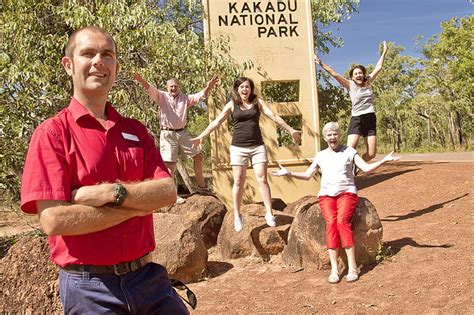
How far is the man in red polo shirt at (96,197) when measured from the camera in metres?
1.79

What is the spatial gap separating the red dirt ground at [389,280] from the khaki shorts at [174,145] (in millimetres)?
1568

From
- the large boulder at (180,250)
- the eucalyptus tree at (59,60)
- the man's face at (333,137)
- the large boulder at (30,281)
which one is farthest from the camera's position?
the eucalyptus tree at (59,60)

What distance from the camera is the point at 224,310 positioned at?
4852 millimetres

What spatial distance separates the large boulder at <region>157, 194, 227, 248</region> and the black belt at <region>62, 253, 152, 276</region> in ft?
18.0

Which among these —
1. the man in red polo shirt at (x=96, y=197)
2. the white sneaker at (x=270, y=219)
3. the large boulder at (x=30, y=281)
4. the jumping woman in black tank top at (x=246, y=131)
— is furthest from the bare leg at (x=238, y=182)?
the man in red polo shirt at (x=96, y=197)

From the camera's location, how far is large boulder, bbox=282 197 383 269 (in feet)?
18.6

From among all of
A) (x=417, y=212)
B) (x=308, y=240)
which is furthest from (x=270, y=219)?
(x=417, y=212)

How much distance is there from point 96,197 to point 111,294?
38cm

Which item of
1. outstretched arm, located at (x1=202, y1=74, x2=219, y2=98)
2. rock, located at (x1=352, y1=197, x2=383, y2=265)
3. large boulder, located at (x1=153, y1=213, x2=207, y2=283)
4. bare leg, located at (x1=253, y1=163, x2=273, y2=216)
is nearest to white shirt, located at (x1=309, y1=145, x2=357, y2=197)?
rock, located at (x1=352, y1=197, x2=383, y2=265)

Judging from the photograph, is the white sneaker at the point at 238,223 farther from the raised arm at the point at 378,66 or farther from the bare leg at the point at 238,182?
the raised arm at the point at 378,66

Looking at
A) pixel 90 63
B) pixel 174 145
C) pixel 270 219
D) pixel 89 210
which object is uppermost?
pixel 90 63

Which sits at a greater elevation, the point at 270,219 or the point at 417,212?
the point at 270,219

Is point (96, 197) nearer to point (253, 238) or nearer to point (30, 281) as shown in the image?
point (30, 281)

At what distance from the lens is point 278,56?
10.6 m
